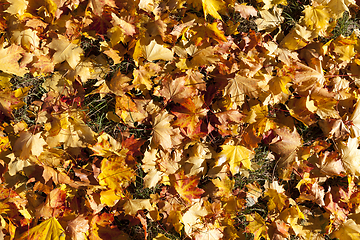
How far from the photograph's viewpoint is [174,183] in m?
1.77

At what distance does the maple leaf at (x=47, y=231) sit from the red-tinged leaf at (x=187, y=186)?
0.79 metres

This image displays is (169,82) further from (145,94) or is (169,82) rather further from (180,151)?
(180,151)

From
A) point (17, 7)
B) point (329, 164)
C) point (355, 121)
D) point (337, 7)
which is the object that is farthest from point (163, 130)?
point (337, 7)

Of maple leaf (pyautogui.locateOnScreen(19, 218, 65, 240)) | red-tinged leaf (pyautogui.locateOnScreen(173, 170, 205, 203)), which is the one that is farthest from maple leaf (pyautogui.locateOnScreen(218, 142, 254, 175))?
maple leaf (pyautogui.locateOnScreen(19, 218, 65, 240))

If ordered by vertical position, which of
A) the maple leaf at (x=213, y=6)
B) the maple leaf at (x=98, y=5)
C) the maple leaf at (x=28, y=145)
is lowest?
the maple leaf at (x=28, y=145)

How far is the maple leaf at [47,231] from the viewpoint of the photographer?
1.59 metres

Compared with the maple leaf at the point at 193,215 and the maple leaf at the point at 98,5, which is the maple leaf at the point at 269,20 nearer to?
the maple leaf at the point at 98,5

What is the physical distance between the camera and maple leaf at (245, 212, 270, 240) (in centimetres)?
193

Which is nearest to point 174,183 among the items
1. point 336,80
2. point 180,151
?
point 180,151

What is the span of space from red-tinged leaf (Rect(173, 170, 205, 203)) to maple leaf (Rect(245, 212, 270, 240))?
1.61 ft

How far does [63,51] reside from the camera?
1.61m

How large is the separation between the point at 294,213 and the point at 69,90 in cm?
186

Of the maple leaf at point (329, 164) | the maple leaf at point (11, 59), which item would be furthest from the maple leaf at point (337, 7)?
the maple leaf at point (11, 59)

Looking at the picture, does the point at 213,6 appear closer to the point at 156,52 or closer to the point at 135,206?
the point at 156,52
